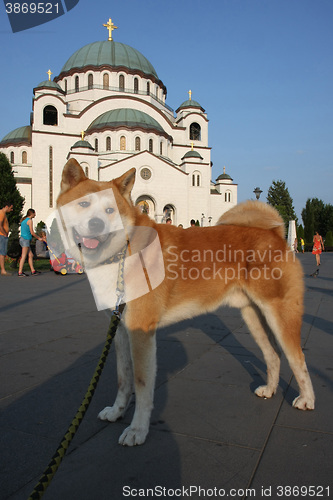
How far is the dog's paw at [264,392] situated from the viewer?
10.2ft

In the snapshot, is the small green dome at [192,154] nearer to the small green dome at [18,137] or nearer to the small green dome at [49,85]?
the small green dome at [49,85]

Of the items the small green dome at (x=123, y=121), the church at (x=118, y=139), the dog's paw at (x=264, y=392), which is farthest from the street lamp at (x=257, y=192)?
the small green dome at (x=123, y=121)

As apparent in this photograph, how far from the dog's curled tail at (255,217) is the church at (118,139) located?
42322 millimetres

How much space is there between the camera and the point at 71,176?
105 inches

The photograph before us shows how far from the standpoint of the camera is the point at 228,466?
6.70ft

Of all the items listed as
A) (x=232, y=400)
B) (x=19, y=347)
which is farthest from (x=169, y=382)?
(x=19, y=347)

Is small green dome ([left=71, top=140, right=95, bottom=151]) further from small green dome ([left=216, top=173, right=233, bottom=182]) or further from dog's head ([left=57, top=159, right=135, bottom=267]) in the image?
dog's head ([left=57, top=159, right=135, bottom=267])

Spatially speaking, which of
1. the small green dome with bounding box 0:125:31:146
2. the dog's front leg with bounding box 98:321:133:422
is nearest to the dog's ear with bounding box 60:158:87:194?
the dog's front leg with bounding box 98:321:133:422

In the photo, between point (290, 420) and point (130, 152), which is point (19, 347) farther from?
point (130, 152)

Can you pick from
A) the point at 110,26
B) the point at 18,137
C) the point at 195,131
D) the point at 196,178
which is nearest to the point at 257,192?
the point at 196,178

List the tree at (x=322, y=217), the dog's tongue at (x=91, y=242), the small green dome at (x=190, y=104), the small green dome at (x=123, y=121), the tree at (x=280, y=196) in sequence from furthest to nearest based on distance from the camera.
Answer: the tree at (x=280, y=196) < the tree at (x=322, y=217) < the small green dome at (x=190, y=104) < the small green dome at (x=123, y=121) < the dog's tongue at (x=91, y=242)

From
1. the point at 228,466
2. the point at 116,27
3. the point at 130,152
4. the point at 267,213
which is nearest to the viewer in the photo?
the point at 228,466

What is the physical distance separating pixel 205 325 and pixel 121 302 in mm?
3731

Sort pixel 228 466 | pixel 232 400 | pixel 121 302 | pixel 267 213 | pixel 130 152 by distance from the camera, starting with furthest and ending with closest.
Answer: pixel 130 152 < pixel 267 213 < pixel 232 400 < pixel 121 302 < pixel 228 466
